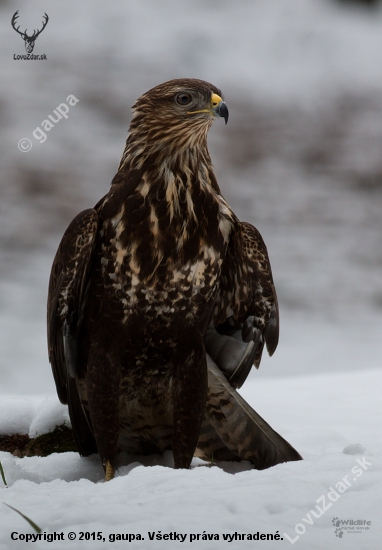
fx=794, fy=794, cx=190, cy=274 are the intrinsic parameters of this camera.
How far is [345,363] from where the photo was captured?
27.3 feet

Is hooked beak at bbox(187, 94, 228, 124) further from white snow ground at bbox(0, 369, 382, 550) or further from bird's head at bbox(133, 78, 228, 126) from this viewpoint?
white snow ground at bbox(0, 369, 382, 550)

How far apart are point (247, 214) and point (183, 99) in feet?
25.2

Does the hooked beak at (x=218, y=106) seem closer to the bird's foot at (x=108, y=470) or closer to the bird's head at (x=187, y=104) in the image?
the bird's head at (x=187, y=104)

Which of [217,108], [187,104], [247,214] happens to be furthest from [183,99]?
[247,214]

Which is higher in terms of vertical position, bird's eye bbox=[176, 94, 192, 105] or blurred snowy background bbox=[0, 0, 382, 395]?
blurred snowy background bbox=[0, 0, 382, 395]

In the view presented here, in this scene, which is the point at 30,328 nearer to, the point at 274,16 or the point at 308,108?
the point at 308,108

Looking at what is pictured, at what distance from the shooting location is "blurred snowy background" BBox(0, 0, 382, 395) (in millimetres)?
9641

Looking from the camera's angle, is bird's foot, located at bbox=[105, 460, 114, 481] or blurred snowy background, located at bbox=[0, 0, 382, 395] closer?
bird's foot, located at bbox=[105, 460, 114, 481]

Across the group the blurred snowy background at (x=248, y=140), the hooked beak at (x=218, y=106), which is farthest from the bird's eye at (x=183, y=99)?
the blurred snowy background at (x=248, y=140)

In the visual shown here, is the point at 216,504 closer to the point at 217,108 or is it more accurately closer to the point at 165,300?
the point at 165,300

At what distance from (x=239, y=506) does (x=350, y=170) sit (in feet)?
37.2

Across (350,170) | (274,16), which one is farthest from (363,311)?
(274,16)

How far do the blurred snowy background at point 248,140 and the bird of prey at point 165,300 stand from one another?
11.2 ft

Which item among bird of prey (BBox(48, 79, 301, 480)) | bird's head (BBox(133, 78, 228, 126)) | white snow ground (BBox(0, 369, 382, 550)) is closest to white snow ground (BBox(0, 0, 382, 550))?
white snow ground (BBox(0, 369, 382, 550))
